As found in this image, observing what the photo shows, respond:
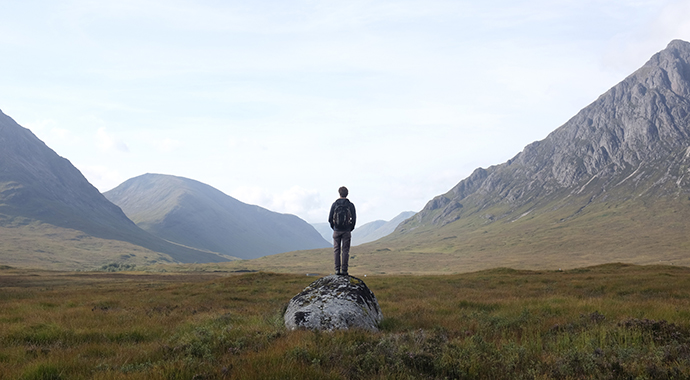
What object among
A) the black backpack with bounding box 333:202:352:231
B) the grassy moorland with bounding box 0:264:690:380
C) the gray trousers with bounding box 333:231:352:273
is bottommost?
the grassy moorland with bounding box 0:264:690:380

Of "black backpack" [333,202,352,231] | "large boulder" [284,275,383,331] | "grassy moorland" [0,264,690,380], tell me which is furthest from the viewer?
"black backpack" [333,202,352,231]

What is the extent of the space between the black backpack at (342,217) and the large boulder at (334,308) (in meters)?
2.68

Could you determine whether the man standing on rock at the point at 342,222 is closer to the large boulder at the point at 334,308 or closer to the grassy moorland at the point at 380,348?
the large boulder at the point at 334,308

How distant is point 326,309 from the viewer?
11.0 meters

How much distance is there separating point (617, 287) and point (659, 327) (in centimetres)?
1539

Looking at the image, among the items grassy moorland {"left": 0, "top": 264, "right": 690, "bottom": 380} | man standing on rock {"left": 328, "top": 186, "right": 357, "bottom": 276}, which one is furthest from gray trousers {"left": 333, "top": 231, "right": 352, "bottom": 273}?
grassy moorland {"left": 0, "top": 264, "right": 690, "bottom": 380}

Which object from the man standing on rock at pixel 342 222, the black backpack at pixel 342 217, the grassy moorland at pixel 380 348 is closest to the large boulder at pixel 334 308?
the grassy moorland at pixel 380 348

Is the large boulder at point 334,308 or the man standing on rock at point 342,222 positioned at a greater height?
the man standing on rock at point 342,222

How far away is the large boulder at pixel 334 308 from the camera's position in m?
10.5

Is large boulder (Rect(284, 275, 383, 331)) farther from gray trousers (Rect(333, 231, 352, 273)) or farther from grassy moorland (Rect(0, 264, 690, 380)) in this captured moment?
gray trousers (Rect(333, 231, 352, 273))

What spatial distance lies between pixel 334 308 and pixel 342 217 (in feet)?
16.7

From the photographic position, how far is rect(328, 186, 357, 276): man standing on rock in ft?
51.2

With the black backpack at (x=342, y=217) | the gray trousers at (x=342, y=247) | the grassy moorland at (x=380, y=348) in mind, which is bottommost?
the grassy moorland at (x=380, y=348)

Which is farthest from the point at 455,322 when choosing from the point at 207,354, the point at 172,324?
the point at 172,324
